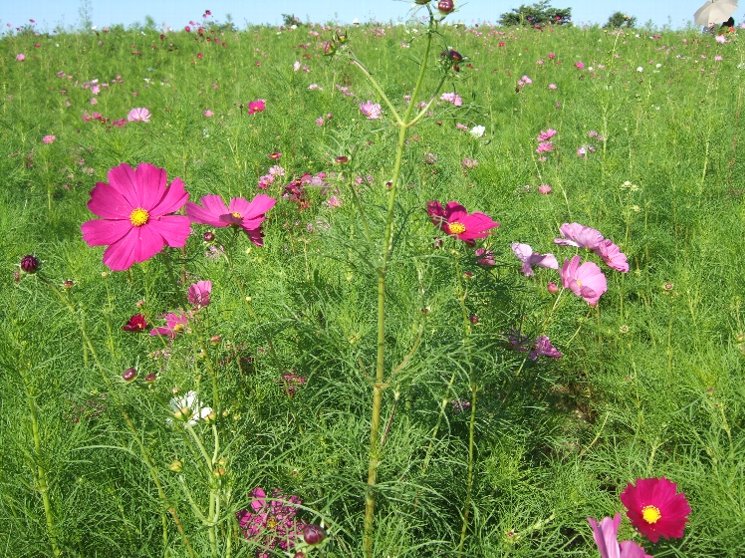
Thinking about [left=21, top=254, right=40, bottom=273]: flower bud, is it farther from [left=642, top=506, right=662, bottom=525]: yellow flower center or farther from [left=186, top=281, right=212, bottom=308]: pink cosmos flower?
[left=642, top=506, right=662, bottom=525]: yellow flower center

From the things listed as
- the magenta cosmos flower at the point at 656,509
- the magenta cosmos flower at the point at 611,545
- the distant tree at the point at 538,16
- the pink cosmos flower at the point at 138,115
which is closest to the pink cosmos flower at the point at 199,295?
the magenta cosmos flower at the point at 611,545

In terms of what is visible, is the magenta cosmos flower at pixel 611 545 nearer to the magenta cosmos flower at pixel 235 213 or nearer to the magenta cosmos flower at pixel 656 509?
the magenta cosmos flower at pixel 656 509

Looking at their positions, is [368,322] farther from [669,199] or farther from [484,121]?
[484,121]

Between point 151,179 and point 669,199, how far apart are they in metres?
2.35

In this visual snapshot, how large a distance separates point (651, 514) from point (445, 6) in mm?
960

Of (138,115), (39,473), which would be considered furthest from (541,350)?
(138,115)

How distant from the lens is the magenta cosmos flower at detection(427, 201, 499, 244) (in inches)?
42.0

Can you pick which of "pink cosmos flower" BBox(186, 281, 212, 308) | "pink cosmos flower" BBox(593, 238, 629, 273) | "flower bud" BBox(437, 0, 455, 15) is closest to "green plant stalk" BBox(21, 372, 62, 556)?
"pink cosmos flower" BBox(186, 281, 212, 308)

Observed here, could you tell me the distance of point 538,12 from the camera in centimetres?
1145

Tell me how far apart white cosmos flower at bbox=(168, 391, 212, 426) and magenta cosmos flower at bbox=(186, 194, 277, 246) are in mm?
331

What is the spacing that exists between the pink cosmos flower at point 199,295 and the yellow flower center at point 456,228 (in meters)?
0.50

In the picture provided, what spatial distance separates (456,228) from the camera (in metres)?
1.07

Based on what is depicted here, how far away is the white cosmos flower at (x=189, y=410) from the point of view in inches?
34.4

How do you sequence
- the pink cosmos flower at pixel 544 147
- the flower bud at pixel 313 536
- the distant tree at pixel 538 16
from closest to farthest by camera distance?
the flower bud at pixel 313 536, the pink cosmos flower at pixel 544 147, the distant tree at pixel 538 16
